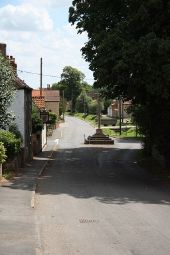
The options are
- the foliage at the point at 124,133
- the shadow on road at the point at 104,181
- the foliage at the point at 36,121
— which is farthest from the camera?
the foliage at the point at 124,133

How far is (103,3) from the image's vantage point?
3206 centimetres

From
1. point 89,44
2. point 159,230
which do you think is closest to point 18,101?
point 89,44

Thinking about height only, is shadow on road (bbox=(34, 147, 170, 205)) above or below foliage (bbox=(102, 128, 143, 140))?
above

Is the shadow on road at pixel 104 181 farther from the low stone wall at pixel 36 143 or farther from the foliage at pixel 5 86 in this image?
the foliage at pixel 5 86

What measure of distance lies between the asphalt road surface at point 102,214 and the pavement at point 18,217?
0.90 ft

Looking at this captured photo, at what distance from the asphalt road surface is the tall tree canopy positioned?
4.92 meters

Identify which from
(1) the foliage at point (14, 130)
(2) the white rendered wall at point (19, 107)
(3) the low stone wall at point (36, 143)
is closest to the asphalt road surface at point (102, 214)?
(1) the foliage at point (14, 130)

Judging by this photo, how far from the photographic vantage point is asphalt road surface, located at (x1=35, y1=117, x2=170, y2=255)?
12562 millimetres

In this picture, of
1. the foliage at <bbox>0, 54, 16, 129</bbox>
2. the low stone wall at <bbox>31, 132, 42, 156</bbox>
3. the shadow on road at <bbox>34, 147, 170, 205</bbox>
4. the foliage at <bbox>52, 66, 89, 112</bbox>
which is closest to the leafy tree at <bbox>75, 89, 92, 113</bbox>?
the foliage at <bbox>52, 66, 89, 112</bbox>

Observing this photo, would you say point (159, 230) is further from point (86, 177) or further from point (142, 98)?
point (142, 98)

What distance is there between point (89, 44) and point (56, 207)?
16745 millimetres

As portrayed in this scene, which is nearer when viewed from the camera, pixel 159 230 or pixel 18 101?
pixel 159 230

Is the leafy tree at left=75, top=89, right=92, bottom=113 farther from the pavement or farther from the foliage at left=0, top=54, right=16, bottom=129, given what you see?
the pavement

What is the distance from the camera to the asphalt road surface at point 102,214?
12562 mm
